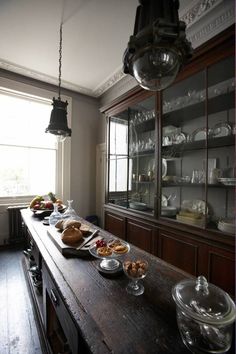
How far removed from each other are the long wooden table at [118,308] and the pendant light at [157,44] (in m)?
1.05

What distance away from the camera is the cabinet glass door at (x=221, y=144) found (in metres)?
1.83

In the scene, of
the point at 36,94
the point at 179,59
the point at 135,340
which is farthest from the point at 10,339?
the point at 36,94

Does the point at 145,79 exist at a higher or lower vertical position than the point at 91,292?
higher

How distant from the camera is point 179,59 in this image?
90 cm

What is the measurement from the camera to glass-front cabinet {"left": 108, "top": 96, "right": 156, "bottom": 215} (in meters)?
2.62

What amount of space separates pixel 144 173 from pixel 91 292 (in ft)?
6.73

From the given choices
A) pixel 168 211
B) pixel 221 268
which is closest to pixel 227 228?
pixel 221 268

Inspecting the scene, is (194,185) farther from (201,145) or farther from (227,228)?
(227,228)

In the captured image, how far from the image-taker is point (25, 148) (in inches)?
145

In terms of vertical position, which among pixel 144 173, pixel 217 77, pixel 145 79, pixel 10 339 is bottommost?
pixel 10 339

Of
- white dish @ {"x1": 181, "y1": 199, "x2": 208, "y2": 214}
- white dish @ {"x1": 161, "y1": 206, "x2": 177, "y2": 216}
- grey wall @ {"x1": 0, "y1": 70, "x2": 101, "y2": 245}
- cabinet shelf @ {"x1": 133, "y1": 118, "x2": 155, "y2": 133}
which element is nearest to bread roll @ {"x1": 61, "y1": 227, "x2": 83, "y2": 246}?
white dish @ {"x1": 161, "y1": 206, "x2": 177, "y2": 216}

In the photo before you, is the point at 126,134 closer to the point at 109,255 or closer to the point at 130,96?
the point at 130,96

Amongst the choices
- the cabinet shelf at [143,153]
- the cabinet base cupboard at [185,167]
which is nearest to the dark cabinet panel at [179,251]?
the cabinet base cupboard at [185,167]

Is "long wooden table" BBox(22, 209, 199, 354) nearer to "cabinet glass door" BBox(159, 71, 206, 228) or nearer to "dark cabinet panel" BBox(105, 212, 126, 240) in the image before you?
"cabinet glass door" BBox(159, 71, 206, 228)
